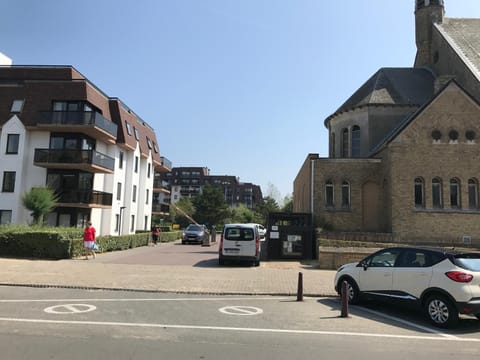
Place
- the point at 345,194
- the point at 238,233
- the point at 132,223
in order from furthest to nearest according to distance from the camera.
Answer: the point at 132,223
the point at 345,194
the point at 238,233

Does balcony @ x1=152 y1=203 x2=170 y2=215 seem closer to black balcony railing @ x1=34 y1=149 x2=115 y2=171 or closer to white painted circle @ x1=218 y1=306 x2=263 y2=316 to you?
black balcony railing @ x1=34 y1=149 x2=115 y2=171

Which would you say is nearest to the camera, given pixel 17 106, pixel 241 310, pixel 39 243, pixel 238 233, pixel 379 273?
pixel 241 310

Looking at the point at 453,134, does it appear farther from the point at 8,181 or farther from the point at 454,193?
the point at 8,181

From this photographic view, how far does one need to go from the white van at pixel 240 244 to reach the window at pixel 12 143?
69.2ft

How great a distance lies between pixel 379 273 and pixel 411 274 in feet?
2.80

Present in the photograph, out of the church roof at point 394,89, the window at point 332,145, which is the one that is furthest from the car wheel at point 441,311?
the window at point 332,145

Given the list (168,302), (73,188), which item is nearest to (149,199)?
(73,188)

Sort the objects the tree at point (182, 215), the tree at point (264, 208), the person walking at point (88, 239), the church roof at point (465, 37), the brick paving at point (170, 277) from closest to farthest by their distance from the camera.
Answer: the brick paving at point (170, 277), the person walking at point (88, 239), the church roof at point (465, 37), the tree at point (264, 208), the tree at point (182, 215)

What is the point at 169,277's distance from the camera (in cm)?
1310

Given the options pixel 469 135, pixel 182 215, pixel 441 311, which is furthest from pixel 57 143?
pixel 182 215

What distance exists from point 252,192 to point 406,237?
11715 cm

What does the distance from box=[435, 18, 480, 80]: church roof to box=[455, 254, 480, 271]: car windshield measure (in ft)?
77.3

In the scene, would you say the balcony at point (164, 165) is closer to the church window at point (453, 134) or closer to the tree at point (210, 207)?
the tree at point (210, 207)

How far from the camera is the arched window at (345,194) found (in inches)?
1011
